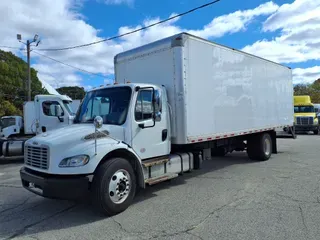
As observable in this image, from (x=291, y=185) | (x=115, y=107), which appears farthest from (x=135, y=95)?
(x=291, y=185)

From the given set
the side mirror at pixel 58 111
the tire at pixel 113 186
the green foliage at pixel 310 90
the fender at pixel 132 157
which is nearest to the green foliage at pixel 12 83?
the side mirror at pixel 58 111

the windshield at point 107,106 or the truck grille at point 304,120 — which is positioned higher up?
the windshield at point 107,106

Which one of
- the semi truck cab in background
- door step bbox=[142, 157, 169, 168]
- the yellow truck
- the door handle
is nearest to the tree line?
→ the semi truck cab in background

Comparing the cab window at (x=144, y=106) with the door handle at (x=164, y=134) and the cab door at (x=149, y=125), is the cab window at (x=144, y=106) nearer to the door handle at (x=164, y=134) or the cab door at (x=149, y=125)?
the cab door at (x=149, y=125)

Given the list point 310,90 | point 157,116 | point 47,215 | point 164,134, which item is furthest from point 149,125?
point 310,90

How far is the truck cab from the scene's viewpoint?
1366 cm

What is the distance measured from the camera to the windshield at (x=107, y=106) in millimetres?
5784

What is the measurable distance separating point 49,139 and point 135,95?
183 cm

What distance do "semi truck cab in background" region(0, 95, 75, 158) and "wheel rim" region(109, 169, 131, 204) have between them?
7.67m

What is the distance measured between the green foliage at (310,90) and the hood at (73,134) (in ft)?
201

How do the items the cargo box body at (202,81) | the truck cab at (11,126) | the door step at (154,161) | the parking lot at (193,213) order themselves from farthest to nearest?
the truck cab at (11,126) < the cargo box body at (202,81) < the door step at (154,161) < the parking lot at (193,213)

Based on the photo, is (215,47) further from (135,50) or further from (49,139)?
(49,139)

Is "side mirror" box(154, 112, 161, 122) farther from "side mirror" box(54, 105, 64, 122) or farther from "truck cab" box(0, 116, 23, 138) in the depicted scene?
"truck cab" box(0, 116, 23, 138)

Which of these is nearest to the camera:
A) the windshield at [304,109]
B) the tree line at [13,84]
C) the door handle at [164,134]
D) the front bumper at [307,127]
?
the door handle at [164,134]
